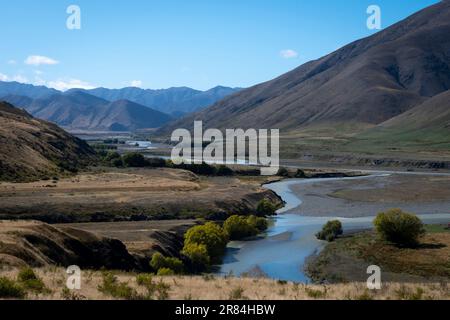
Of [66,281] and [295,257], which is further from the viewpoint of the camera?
[295,257]

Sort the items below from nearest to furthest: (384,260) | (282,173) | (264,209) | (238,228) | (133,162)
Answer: (384,260) < (238,228) < (264,209) < (282,173) < (133,162)

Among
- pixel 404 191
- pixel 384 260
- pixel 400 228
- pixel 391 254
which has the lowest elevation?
pixel 384 260

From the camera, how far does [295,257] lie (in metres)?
55.7

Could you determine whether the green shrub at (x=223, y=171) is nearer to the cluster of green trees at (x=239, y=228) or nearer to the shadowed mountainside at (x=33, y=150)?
the shadowed mountainside at (x=33, y=150)

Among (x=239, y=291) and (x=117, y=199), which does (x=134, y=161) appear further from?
(x=239, y=291)

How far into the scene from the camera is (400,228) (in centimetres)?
5738

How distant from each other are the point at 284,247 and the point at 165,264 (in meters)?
20.0

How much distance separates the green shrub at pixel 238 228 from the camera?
65.7m

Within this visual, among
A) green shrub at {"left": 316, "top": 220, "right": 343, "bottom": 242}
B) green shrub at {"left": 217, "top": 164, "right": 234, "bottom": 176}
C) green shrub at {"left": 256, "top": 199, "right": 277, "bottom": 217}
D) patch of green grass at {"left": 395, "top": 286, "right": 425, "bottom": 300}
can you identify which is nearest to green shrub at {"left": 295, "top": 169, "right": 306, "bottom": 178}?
green shrub at {"left": 217, "top": 164, "right": 234, "bottom": 176}

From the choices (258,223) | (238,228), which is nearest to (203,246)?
(238,228)

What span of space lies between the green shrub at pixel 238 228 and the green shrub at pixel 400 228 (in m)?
16.2

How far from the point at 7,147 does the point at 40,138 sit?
74.5 feet
